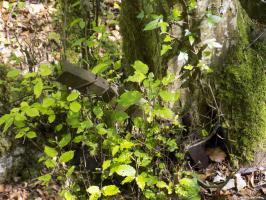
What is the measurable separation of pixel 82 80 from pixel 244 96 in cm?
147

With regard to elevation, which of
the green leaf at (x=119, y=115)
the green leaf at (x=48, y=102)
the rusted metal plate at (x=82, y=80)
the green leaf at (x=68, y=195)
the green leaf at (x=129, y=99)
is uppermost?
the rusted metal plate at (x=82, y=80)

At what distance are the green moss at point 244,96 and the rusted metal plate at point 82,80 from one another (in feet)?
3.74

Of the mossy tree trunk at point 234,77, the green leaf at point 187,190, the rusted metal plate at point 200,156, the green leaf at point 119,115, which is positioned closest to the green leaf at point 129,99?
the green leaf at point 119,115

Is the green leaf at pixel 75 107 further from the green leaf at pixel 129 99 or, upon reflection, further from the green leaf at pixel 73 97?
the green leaf at pixel 129 99

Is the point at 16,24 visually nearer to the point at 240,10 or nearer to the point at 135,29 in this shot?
the point at 135,29

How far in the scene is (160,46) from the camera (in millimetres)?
2824

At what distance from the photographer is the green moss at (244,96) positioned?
297 cm

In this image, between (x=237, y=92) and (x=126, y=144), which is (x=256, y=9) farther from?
(x=126, y=144)

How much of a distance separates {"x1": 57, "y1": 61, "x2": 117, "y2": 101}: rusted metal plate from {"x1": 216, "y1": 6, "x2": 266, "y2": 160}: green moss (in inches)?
44.9

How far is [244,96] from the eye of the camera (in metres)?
2.98

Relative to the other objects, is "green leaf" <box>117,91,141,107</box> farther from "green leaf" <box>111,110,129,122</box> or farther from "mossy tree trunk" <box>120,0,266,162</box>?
"mossy tree trunk" <box>120,0,266,162</box>

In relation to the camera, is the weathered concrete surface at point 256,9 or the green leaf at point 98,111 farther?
the weathered concrete surface at point 256,9

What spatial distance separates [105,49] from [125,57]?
1.07m

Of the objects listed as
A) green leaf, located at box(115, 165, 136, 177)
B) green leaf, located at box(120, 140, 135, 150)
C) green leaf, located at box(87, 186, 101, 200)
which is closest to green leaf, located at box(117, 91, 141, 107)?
green leaf, located at box(120, 140, 135, 150)
